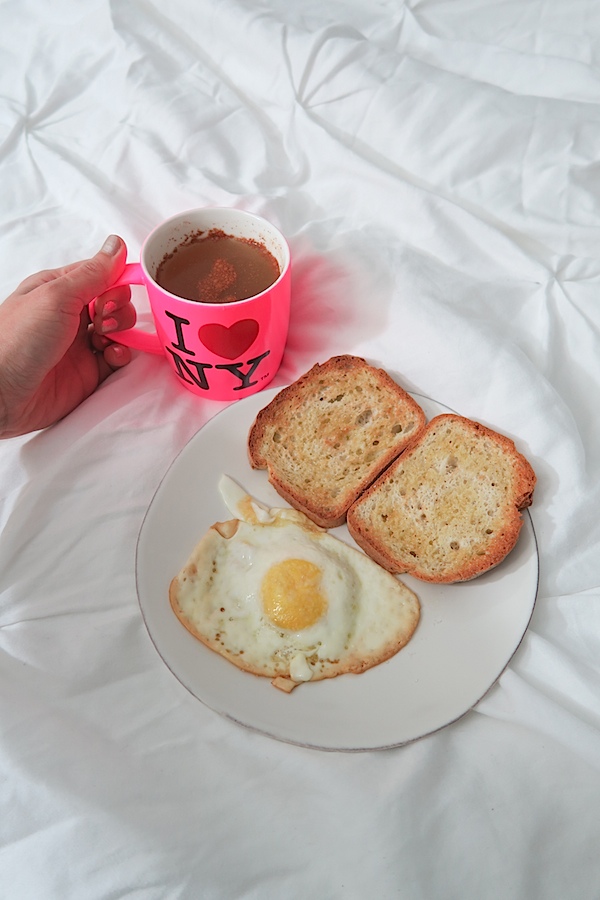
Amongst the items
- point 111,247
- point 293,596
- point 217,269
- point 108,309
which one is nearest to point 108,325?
point 108,309

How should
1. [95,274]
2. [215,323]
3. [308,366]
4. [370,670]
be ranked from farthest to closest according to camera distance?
[308,366], [95,274], [215,323], [370,670]

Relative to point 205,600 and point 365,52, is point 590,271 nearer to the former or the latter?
point 365,52

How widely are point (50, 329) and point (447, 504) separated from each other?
955 millimetres

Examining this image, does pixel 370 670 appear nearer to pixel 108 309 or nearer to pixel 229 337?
pixel 229 337

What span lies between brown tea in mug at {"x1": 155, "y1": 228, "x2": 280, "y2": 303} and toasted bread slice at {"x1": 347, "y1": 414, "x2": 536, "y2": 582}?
0.51 meters

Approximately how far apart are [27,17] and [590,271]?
6.40 ft

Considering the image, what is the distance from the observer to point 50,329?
1.61 meters

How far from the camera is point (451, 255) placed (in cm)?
188

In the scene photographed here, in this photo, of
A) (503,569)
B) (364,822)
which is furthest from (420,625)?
(364,822)

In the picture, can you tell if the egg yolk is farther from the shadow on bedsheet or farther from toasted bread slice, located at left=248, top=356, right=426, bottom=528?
the shadow on bedsheet

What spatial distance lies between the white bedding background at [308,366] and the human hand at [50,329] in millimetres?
83

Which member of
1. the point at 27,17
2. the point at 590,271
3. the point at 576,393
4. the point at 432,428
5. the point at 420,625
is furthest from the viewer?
the point at 27,17

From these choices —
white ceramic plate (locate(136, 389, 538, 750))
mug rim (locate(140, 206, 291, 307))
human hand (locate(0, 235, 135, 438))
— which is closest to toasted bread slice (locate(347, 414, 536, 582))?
white ceramic plate (locate(136, 389, 538, 750))

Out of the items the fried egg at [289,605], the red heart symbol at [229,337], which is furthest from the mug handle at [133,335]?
the fried egg at [289,605]
